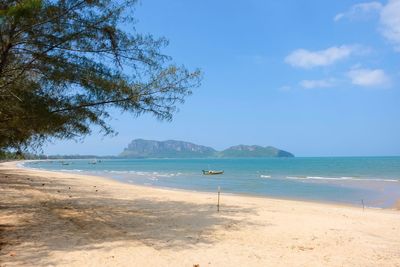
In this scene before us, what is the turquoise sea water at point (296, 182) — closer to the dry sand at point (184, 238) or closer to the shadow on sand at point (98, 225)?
the dry sand at point (184, 238)

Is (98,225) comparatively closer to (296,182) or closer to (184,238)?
(184,238)

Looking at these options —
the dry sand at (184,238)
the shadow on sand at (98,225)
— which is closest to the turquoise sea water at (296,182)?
the dry sand at (184,238)

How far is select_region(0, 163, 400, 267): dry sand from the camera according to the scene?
682cm

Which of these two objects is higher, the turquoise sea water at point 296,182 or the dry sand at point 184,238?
the dry sand at point 184,238

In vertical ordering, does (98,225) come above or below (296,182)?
above

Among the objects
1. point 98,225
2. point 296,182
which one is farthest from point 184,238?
point 296,182

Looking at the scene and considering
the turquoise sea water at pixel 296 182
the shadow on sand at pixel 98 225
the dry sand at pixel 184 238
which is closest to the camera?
the dry sand at pixel 184 238

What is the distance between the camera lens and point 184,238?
8516mm

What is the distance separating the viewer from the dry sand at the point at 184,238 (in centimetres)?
682

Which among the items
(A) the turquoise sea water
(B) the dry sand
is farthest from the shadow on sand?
(A) the turquoise sea water

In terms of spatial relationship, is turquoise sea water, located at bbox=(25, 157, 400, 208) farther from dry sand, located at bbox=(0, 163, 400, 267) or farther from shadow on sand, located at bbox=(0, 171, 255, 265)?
shadow on sand, located at bbox=(0, 171, 255, 265)

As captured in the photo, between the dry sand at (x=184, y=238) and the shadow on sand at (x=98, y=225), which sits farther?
the shadow on sand at (x=98, y=225)

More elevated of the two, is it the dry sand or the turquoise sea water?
the dry sand

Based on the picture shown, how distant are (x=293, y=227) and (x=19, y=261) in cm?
645
